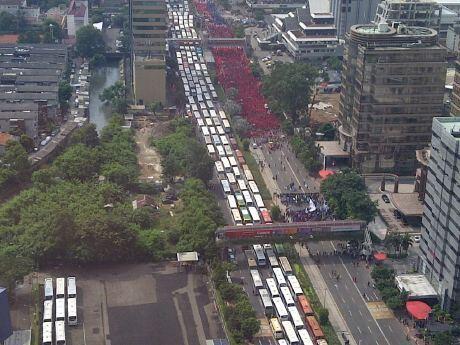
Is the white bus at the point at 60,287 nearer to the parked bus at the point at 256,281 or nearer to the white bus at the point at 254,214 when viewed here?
the parked bus at the point at 256,281

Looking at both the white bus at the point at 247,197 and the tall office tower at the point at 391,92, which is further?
the tall office tower at the point at 391,92

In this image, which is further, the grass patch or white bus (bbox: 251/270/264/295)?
white bus (bbox: 251/270/264/295)

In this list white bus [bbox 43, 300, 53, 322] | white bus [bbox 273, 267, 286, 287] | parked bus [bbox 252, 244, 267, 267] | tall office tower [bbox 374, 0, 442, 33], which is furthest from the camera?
tall office tower [bbox 374, 0, 442, 33]

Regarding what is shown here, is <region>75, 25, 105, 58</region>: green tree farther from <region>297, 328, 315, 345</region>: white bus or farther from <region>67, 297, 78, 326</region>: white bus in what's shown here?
<region>297, 328, 315, 345</region>: white bus

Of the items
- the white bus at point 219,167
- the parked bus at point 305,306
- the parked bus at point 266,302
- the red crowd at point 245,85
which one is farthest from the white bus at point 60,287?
the red crowd at point 245,85

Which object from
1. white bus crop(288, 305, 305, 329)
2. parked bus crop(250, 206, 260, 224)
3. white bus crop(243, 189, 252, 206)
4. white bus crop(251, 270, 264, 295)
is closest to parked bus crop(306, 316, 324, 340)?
white bus crop(288, 305, 305, 329)

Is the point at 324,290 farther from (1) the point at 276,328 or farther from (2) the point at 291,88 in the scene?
(2) the point at 291,88
